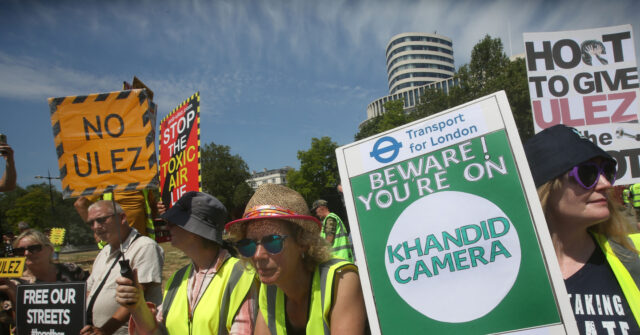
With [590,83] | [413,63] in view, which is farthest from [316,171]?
[413,63]

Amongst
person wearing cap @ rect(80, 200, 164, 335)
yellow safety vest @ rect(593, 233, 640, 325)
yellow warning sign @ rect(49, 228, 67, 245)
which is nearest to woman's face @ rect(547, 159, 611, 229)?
yellow safety vest @ rect(593, 233, 640, 325)

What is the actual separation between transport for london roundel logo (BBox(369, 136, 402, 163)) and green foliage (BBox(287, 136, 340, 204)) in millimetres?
47579

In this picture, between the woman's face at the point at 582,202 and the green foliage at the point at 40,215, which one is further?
the green foliage at the point at 40,215

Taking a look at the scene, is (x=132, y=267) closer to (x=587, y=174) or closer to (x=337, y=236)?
(x=587, y=174)

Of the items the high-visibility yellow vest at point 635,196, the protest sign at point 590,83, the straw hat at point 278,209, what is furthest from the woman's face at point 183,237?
the high-visibility yellow vest at point 635,196

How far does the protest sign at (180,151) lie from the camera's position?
3.62 meters

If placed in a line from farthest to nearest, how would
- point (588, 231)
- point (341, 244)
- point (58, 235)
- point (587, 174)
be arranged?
1. point (58, 235)
2. point (341, 244)
3. point (588, 231)
4. point (587, 174)

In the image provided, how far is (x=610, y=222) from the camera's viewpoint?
166 cm

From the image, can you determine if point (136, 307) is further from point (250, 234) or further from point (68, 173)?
point (68, 173)

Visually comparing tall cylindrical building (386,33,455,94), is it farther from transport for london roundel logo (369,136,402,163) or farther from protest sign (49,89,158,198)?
transport for london roundel logo (369,136,402,163)

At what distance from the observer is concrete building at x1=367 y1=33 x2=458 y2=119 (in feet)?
356

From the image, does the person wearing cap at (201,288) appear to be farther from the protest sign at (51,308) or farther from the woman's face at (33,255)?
the woman's face at (33,255)

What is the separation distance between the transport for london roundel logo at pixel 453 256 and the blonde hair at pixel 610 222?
1.26 feet

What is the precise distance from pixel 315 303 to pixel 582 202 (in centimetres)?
131
